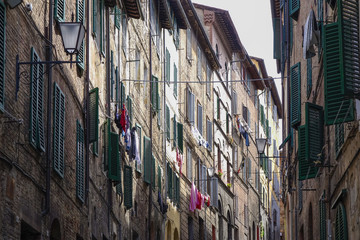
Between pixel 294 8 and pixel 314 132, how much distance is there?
24.6ft

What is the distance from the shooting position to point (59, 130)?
59.9 feet

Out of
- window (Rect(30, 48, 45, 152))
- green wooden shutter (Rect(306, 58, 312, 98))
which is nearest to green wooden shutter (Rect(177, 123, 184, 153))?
green wooden shutter (Rect(306, 58, 312, 98))

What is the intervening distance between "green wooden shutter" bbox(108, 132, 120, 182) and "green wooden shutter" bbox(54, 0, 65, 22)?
5734 mm

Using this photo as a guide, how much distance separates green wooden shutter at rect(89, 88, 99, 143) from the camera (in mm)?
21547

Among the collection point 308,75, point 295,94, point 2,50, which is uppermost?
point 295,94

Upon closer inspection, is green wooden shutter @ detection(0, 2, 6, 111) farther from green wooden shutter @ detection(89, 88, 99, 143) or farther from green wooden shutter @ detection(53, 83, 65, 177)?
green wooden shutter @ detection(89, 88, 99, 143)

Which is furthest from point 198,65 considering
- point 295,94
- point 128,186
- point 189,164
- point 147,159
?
point 128,186

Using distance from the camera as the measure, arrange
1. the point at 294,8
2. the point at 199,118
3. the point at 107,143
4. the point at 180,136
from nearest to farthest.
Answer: the point at 107,143 < the point at 294,8 < the point at 180,136 < the point at 199,118

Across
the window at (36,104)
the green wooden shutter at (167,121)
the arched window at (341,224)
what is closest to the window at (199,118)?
the green wooden shutter at (167,121)

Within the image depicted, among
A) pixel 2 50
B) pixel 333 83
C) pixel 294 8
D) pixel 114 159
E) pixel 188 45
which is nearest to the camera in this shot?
pixel 2 50

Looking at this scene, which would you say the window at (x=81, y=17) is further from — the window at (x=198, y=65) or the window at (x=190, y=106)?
the window at (x=198, y=65)

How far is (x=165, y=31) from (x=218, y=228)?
42.5 feet

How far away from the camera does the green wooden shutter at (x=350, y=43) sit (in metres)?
14.3

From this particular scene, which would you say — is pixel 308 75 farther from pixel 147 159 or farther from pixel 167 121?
pixel 167 121
